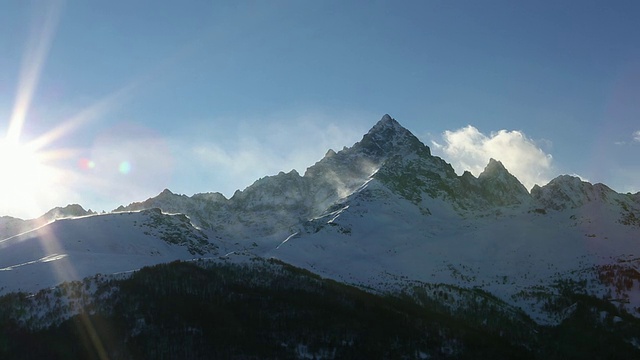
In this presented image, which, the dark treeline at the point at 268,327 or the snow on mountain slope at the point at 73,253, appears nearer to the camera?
the dark treeline at the point at 268,327

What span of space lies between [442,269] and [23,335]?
127097 millimetres

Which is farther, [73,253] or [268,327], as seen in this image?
[73,253]

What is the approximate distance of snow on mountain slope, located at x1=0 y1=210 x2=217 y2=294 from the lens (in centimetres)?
14012

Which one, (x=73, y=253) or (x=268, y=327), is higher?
(x=73, y=253)

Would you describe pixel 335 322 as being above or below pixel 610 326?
above

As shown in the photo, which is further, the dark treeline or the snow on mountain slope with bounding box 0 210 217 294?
the snow on mountain slope with bounding box 0 210 217 294

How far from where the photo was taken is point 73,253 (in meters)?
163

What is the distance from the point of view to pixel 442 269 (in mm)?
195750

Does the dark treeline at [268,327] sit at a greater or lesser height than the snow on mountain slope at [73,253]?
lesser

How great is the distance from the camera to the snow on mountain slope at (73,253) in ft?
460

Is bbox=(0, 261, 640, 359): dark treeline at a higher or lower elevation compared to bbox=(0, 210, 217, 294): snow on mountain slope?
lower

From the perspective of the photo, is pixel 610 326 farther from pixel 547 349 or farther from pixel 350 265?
pixel 350 265

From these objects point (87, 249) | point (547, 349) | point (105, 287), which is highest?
point (87, 249)

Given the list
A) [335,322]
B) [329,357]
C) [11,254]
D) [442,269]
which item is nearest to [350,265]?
[442,269]
